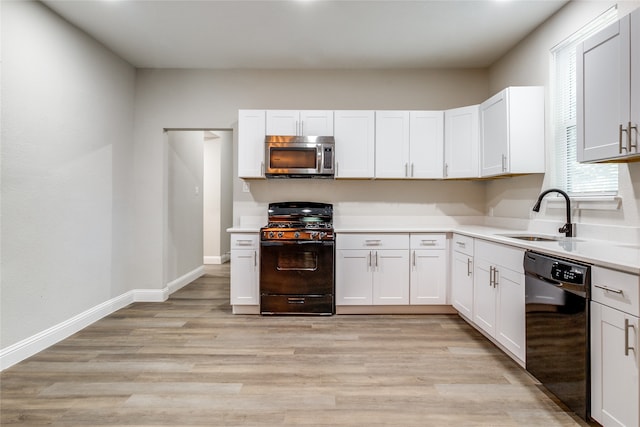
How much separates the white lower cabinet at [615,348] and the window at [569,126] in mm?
1195

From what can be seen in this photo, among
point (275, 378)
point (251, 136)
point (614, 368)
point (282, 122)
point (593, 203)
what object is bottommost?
point (275, 378)

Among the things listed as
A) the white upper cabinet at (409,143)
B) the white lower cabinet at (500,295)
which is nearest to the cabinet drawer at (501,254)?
the white lower cabinet at (500,295)

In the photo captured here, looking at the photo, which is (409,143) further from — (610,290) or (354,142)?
(610,290)

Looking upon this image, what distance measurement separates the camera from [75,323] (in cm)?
303

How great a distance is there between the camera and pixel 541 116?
9.83 feet

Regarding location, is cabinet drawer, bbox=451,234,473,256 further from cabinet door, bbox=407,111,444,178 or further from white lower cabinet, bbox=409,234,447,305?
cabinet door, bbox=407,111,444,178

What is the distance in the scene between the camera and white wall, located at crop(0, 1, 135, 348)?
247 centimetres

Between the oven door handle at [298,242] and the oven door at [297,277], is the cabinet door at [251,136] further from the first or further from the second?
the oven door at [297,277]

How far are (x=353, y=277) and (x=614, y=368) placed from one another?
2186 millimetres

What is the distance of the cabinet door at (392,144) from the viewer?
369 centimetres

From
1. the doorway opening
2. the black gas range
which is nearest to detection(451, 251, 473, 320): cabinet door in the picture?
the black gas range

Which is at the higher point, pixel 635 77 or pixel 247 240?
pixel 635 77

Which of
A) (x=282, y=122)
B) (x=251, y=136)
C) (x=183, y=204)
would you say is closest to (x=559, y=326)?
(x=282, y=122)

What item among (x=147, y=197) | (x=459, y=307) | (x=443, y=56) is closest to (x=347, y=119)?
(x=443, y=56)
